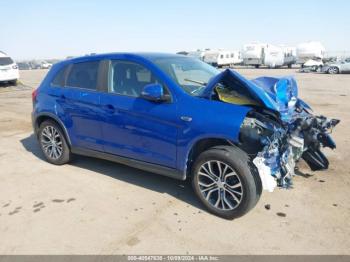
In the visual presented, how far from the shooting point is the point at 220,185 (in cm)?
380

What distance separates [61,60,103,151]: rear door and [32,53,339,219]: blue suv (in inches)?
0.6

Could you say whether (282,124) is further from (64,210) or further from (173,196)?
(64,210)

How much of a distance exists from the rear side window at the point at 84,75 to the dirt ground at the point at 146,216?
54.0 inches

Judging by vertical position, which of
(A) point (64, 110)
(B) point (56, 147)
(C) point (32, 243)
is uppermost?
(A) point (64, 110)

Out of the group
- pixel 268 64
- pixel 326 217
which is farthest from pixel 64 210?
pixel 268 64

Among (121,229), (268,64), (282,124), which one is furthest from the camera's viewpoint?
(268,64)

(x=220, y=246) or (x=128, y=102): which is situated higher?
(x=128, y=102)

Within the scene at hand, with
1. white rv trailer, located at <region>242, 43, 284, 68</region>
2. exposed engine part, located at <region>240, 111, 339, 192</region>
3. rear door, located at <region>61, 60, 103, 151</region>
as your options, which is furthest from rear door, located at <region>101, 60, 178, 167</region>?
white rv trailer, located at <region>242, 43, 284, 68</region>

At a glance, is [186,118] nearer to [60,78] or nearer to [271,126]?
[271,126]

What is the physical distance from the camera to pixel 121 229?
3607 millimetres

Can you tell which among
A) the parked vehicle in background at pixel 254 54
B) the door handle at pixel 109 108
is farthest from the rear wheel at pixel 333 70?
the door handle at pixel 109 108

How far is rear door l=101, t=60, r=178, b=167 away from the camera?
159 inches

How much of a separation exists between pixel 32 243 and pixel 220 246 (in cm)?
190

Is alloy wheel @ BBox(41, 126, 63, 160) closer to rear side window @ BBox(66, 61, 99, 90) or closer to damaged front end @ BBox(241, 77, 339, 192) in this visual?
rear side window @ BBox(66, 61, 99, 90)
